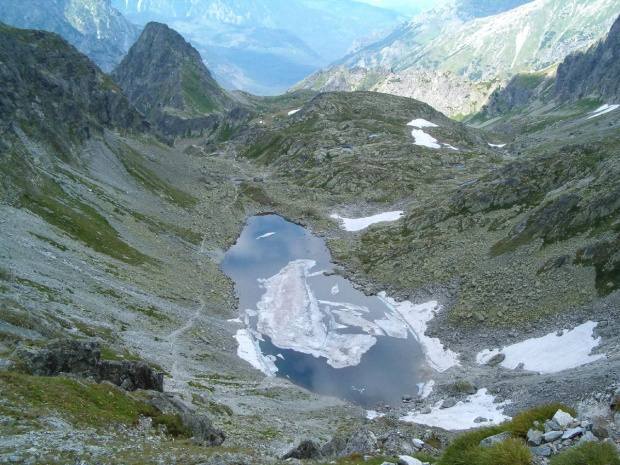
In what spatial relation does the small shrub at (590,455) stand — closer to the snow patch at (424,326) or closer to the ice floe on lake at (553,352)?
the ice floe on lake at (553,352)

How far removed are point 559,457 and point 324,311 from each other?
2288 inches

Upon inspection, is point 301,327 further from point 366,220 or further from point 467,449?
point 467,449

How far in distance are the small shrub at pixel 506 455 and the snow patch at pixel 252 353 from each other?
41.9m

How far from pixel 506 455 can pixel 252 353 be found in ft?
154

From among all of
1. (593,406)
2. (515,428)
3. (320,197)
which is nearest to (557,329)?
(593,406)

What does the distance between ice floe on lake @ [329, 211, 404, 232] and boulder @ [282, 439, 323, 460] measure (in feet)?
260

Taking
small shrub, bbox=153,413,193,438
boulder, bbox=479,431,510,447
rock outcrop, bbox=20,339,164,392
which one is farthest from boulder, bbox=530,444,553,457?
rock outcrop, bbox=20,339,164,392

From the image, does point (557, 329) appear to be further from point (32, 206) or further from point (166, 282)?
point (32, 206)

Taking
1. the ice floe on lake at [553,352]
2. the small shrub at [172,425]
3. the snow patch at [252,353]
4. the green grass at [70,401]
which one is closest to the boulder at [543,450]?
the small shrub at [172,425]

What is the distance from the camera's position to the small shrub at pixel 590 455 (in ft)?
40.8

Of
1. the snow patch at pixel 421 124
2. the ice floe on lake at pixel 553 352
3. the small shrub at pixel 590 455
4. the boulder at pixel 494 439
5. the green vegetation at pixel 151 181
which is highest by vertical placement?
the snow patch at pixel 421 124

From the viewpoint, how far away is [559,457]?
1321 cm

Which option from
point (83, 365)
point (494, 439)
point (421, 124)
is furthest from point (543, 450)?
point (421, 124)

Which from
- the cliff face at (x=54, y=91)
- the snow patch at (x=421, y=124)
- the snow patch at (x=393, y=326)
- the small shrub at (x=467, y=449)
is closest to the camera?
the small shrub at (x=467, y=449)
